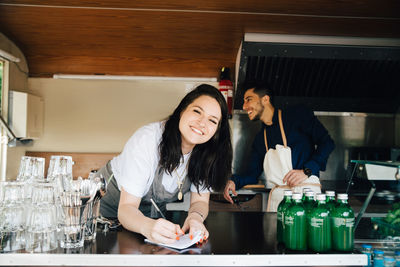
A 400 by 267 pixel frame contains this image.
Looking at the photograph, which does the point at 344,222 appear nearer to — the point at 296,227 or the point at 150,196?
the point at 296,227

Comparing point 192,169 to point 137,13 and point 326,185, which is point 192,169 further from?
point 326,185

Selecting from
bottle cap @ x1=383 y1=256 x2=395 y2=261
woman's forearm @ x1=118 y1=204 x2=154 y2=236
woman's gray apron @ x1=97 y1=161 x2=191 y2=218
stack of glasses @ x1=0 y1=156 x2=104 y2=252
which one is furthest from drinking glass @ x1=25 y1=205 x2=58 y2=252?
bottle cap @ x1=383 y1=256 x2=395 y2=261

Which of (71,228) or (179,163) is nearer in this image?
(71,228)

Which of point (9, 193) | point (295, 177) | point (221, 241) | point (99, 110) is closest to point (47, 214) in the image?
point (9, 193)

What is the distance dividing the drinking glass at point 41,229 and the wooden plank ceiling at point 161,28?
1912 millimetres

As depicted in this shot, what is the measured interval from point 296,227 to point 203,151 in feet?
2.02

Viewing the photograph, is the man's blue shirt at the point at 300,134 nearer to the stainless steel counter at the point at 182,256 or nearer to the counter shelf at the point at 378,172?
the counter shelf at the point at 378,172

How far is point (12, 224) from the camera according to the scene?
3.53 ft

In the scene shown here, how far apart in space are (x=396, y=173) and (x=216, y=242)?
0.71 m

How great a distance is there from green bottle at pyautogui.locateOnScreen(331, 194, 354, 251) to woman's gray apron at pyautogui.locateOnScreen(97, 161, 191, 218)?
0.74 meters

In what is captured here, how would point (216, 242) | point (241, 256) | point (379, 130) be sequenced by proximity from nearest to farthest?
1. point (241, 256)
2. point (216, 242)
3. point (379, 130)

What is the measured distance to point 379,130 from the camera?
11.4ft

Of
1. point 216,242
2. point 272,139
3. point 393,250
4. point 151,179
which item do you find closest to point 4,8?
point 151,179

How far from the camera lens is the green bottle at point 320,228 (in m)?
1.06
